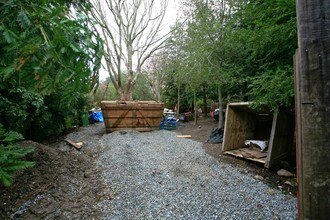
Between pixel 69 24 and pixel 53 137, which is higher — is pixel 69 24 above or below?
above

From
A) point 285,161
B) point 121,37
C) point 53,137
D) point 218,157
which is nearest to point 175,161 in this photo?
point 218,157

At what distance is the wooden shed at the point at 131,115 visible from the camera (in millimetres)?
6441

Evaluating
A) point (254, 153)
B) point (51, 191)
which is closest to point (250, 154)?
point (254, 153)

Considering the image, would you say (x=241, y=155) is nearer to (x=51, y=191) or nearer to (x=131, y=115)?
(x=51, y=191)

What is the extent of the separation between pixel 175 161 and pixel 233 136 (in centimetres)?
143

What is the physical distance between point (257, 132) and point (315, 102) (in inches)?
169

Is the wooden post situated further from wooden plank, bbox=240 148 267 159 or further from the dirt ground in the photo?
wooden plank, bbox=240 148 267 159

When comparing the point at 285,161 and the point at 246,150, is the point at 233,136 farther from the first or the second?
the point at 285,161

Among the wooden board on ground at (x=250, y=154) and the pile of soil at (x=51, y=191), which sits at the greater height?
the pile of soil at (x=51, y=191)

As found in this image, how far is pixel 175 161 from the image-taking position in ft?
12.0

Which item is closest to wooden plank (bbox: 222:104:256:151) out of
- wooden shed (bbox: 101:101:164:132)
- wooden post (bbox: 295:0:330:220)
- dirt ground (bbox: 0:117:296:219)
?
dirt ground (bbox: 0:117:296:219)

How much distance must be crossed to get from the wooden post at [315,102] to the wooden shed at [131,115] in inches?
241

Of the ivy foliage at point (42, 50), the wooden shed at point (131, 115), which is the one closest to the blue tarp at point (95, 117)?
the wooden shed at point (131, 115)

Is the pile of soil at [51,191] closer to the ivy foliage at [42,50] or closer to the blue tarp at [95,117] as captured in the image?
the ivy foliage at [42,50]
